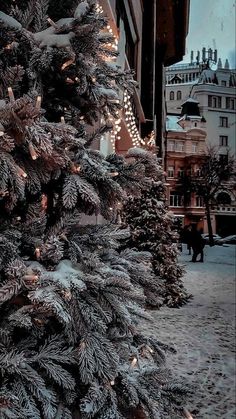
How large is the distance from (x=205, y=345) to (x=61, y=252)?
494 cm

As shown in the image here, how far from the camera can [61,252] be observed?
1.97m

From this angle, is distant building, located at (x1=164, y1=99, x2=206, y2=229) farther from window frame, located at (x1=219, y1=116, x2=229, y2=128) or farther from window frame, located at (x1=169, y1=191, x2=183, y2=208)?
window frame, located at (x1=219, y1=116, x2=229, y2=128)

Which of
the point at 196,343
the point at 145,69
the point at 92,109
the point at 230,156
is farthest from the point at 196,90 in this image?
the point at 92,109

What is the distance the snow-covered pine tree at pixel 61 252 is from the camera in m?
1.79

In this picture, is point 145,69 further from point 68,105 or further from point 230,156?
point 230,156

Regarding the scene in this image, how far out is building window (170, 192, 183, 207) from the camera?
40.3 metres

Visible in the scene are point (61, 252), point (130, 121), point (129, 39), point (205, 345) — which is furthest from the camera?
point (129, 39)

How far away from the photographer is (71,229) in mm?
2295

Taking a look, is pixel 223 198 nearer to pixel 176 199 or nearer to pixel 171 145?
pixel 176 199

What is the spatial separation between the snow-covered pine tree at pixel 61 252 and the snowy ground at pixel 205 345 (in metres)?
1.01

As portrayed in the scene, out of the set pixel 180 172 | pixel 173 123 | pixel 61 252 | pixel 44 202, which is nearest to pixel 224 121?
pixel 173 123

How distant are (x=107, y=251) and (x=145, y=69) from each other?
47.4ft

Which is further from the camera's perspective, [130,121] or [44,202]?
[130,121]

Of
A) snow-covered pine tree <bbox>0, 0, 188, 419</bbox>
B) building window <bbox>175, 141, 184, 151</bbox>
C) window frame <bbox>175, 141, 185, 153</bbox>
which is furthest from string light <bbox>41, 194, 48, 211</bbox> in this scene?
building window <bbox>175, 141, 184, 151</bbox>
